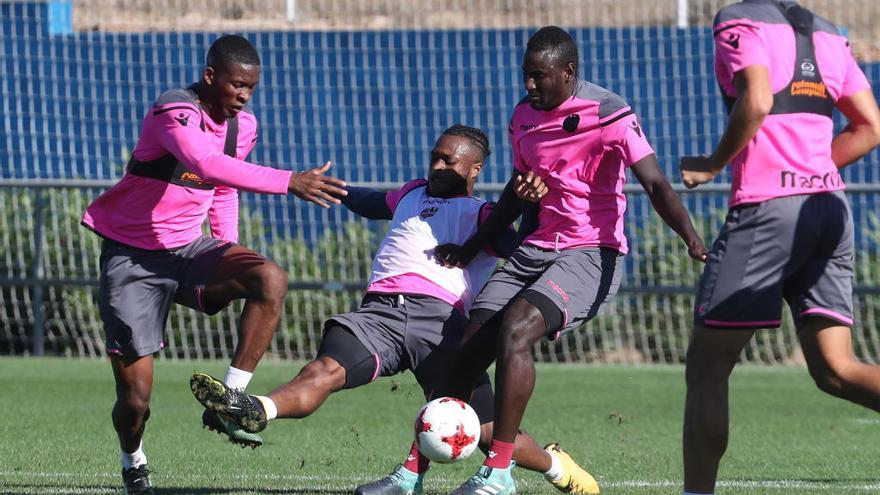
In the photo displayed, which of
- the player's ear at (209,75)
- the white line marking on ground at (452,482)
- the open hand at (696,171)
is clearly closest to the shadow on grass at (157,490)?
the white line marking on ground at (452,482)

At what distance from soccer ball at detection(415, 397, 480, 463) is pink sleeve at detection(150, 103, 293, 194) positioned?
1.12 m

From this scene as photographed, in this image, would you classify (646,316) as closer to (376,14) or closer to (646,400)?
(646,400)

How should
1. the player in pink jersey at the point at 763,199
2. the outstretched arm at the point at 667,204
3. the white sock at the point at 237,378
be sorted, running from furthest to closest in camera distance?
1. the white sock at the point at 237,378
2. the outstretched arm at the point at 667,204
3. the player in pink jersey at the point at 763,199

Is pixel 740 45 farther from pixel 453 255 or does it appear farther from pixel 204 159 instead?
pixel 204 159

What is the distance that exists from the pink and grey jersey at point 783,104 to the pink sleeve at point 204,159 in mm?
1957

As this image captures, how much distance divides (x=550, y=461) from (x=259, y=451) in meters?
2.17

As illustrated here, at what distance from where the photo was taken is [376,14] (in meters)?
18.7

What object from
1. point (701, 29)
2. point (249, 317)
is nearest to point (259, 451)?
point (249, 317)

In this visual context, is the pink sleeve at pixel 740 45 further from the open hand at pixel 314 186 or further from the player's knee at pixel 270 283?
the player's knee at pixel 270 283

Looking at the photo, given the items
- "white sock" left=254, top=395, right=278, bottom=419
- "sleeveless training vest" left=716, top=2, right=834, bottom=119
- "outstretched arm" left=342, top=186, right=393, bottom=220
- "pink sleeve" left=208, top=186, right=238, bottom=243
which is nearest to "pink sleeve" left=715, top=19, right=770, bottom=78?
"sleeveless training vest" left=716, top=2, right=834, bottom=119

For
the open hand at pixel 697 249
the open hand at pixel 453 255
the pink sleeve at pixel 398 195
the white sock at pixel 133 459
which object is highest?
the pink sleeve at pixel 398 195

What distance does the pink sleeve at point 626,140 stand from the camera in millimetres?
6234

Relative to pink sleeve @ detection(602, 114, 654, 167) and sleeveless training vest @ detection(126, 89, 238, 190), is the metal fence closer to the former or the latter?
sleeveless training vest @ detection(126, 89, 238, 190)

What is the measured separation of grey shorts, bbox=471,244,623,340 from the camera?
617 cm
